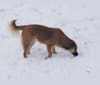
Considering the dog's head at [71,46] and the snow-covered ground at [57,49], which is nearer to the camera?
the snow-covered ground at [57,49]

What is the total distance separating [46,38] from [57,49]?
49cm

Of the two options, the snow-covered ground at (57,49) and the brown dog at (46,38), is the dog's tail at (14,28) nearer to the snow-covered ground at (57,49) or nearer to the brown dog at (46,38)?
the brown dog at (46,38)

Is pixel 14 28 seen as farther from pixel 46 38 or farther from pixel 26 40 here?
pixel 46 38

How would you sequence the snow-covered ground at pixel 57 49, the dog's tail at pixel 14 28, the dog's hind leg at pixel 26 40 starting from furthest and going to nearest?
the dog's tail at pixel 14 28 < the dog's hind leg at pixel 26 40 < the snow-covered ground at pixel 57 49

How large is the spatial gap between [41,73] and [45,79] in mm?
179

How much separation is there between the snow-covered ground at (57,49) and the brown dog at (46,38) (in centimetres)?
22

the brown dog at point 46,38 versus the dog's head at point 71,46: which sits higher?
the brown dog at point 46,38

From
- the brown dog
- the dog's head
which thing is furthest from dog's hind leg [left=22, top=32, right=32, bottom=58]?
the dog's head

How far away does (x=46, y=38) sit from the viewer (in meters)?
6.48

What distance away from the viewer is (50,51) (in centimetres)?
652

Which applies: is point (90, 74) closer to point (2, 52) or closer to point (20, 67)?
point (20, 67)

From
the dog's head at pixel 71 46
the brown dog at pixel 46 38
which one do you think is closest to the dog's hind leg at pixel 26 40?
the brown dog at pixel 46 38

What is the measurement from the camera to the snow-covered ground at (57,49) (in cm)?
609

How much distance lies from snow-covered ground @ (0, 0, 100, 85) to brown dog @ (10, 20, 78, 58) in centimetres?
22
